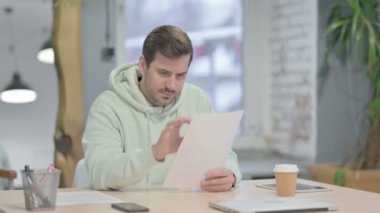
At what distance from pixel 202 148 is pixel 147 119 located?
1.46 feet

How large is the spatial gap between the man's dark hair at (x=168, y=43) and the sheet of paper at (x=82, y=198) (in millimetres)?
531

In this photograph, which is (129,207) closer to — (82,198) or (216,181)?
(82,198)

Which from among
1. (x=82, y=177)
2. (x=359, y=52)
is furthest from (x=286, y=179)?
(x=359, y=52)

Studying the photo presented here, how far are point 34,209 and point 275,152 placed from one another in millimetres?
2834

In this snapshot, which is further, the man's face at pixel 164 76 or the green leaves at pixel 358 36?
the green leaves at pixel 358 36

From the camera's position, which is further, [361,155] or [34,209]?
[361,155]

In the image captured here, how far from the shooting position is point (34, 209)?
1913mm

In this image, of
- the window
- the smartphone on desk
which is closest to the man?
the smartphone on desk

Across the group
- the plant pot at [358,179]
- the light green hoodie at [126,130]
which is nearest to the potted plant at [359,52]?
the plant pot at [358,179]

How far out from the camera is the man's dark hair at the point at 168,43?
7.79 ft

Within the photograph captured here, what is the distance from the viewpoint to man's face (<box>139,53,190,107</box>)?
7.84 feet

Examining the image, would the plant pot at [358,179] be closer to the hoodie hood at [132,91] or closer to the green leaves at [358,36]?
the green leaves at [358,36]

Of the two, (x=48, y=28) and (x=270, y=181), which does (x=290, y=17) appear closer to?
(x=48, y=28)

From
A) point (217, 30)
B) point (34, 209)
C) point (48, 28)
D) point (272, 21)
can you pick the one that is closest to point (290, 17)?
point (272, 21)
